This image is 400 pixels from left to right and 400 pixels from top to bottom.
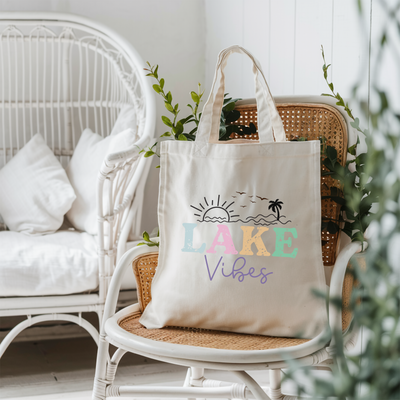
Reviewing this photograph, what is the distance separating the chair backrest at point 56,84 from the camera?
5.90 feet

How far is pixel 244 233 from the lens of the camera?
33.3 inches

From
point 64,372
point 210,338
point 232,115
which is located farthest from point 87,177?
point 210,338

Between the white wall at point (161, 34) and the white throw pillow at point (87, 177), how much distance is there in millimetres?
390

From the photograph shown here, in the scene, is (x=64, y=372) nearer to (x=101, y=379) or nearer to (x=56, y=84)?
(x=101, y=379)

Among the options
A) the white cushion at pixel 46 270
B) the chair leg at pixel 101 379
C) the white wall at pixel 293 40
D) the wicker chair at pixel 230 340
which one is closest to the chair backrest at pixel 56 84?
the white wall at pixel 293 40

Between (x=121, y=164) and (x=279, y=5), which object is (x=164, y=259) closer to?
(x=121, y=164)

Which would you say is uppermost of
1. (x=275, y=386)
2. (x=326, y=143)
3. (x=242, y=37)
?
(x=242, y=37)

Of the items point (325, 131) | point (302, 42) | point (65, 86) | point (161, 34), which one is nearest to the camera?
point (325, 131)

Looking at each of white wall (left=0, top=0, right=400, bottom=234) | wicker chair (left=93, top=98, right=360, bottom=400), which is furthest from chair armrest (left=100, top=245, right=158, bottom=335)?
white wall (left=0, top=0, right=400, bottom=234)

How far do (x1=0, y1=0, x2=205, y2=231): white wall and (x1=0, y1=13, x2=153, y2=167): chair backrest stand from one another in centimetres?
11

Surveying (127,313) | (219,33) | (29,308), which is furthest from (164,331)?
(219,33)

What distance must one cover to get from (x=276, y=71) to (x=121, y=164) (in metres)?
0.57

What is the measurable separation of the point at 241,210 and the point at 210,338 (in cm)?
24

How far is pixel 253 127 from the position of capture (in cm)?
109
